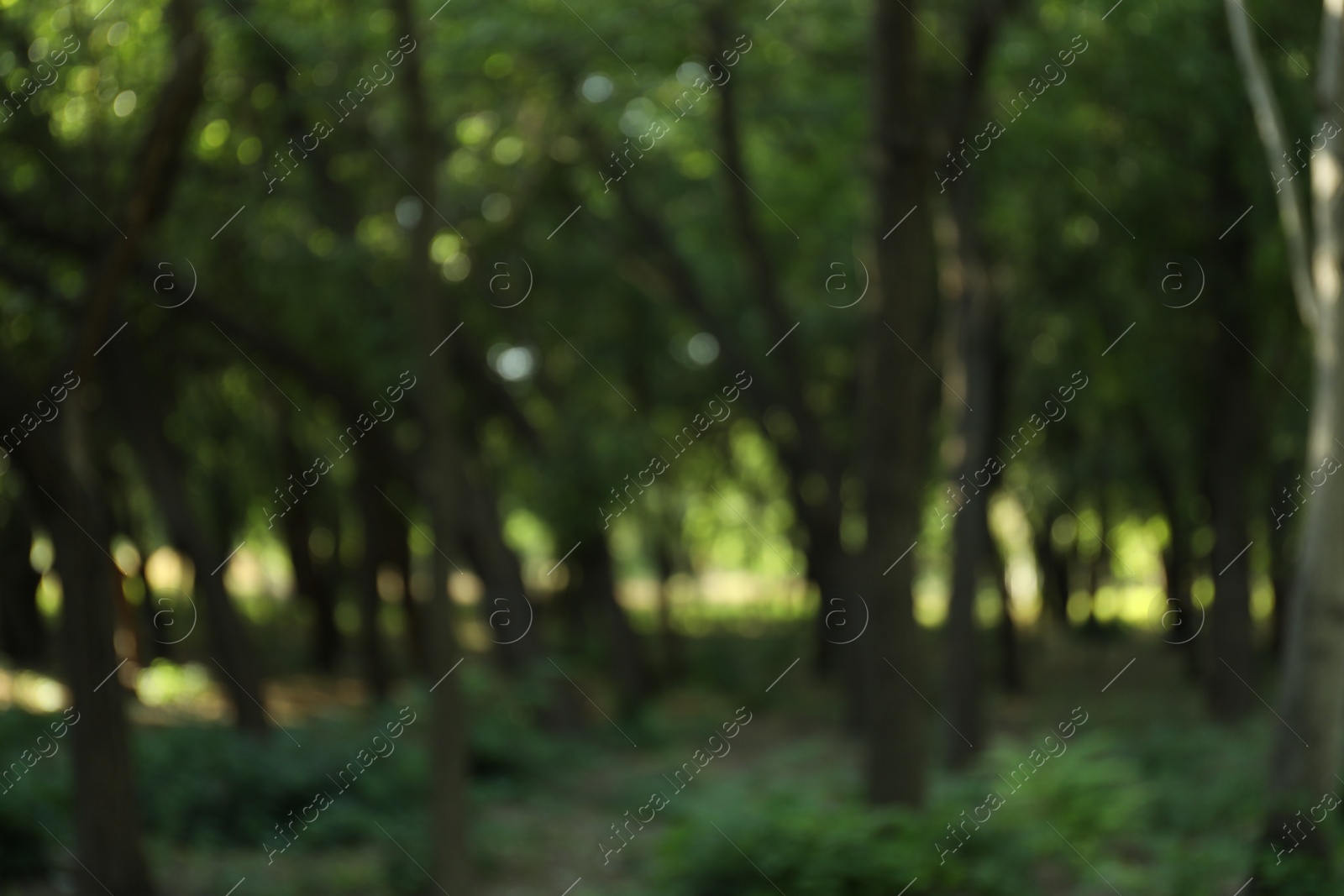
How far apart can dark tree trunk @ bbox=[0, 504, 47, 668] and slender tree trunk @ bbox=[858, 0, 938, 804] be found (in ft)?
44.9

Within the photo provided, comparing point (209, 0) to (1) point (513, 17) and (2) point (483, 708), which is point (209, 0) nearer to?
(1) point (513, 17)

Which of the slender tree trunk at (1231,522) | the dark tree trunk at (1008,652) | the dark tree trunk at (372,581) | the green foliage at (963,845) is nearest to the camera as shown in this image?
the green foliage at (963,845)

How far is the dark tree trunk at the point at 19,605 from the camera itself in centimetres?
1716

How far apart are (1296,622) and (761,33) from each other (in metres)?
7.18

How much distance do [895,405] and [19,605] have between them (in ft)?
50.6

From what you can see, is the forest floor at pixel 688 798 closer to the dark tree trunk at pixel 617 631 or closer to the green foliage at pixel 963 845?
the green foliage at pixel 963 845

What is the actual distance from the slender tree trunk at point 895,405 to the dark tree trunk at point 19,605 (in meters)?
13.7

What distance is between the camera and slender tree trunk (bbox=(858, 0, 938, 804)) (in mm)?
7254

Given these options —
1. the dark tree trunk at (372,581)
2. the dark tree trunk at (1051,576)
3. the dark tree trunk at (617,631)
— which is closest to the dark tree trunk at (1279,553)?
the dark tree trunk at (1051,576)

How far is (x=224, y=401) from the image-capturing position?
16.6 meters

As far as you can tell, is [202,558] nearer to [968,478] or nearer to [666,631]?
[968,478]

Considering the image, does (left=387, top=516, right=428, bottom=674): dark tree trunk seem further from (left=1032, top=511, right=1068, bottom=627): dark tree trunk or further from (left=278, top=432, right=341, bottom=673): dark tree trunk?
(left=1032, top=511, right=1068, bottom=627): dark tree trunk

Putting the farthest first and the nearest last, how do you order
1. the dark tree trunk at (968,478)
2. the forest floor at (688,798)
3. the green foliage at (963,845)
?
the dark tree trunk at (968,478) < the forest floor at (688,798) < the green foliage at (963,845)

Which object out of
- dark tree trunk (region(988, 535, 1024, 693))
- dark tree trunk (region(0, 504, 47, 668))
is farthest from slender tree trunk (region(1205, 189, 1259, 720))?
dark tree trunk (region(0, 504, 47, 668))
